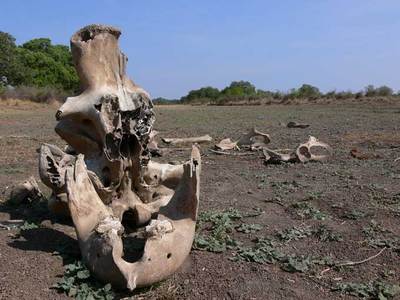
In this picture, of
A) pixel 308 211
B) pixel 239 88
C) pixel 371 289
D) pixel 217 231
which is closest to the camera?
pixel 371 289

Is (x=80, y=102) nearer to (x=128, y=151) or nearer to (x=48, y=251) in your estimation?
(x=128, y=151)

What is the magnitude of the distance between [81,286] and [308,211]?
2.97 meters

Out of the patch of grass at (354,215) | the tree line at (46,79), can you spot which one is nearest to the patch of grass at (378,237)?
the patch of grass at (354,215)

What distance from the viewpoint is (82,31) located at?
534 cm

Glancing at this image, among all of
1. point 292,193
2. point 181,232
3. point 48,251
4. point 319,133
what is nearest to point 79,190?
point 48,251

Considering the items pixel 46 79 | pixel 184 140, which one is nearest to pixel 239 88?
pixel 46 79

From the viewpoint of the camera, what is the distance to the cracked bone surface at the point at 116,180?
3.71 meters

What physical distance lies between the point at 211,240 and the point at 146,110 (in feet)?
4.29

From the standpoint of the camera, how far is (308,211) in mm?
5824

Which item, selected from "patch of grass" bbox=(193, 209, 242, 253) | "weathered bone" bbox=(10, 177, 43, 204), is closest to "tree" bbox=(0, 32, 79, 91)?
"weathered bone" bbox=(10, 177, 43, 204)

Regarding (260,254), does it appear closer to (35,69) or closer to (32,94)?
(32,94)

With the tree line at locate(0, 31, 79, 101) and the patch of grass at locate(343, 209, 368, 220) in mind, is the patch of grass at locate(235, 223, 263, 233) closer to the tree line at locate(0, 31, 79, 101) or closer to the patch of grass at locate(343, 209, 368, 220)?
the patch of grass at locate(343, 209, 368, 220)

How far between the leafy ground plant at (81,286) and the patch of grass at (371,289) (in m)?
1.66

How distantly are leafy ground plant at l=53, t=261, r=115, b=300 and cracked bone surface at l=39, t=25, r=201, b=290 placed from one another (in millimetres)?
66
